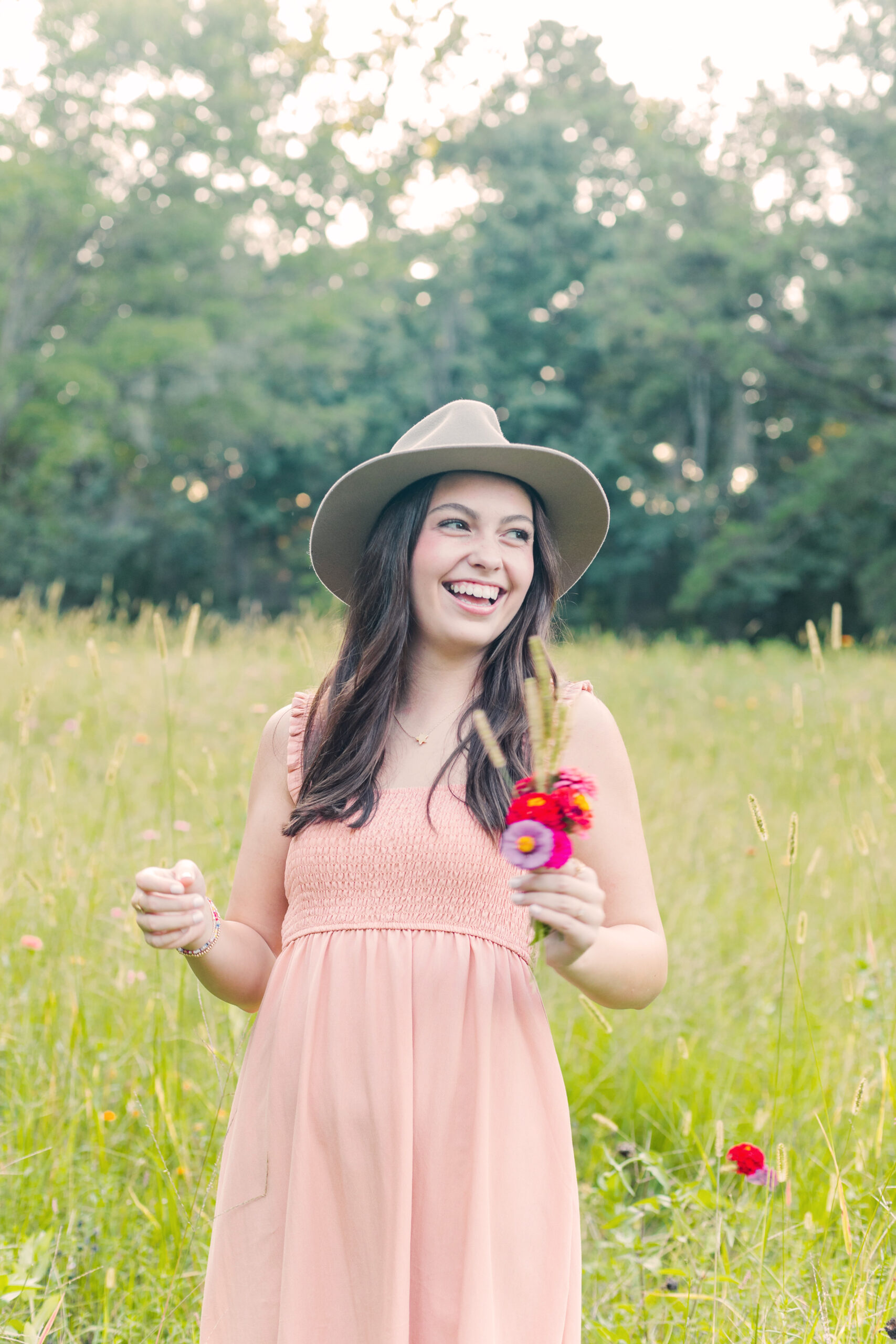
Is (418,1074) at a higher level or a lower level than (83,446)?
lower

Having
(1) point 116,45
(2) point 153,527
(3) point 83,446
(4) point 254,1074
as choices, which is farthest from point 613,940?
(2) point 153,527

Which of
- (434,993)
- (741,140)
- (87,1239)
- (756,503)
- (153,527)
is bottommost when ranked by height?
(87,1239)

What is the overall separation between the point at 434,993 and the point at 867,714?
578cm

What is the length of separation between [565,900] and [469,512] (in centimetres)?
75

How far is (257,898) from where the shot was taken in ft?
5.49

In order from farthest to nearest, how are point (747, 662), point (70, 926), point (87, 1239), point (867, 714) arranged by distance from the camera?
point (747, 662) < point (867, 714) < point (70, 926) < point (87, 1239)

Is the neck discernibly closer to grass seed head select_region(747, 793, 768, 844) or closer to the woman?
the woman

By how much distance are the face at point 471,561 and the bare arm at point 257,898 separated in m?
0.33

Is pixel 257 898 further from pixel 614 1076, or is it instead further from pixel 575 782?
pixel 614 1076

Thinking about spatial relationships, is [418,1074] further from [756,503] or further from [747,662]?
[756,503]

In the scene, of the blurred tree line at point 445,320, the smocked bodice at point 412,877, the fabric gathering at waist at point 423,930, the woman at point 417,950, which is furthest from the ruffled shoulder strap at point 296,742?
the blurred tree line at point 445,320

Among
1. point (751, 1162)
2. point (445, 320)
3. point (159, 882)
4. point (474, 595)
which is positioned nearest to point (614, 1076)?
point (751, 1162)

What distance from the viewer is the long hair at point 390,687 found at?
1540 mm

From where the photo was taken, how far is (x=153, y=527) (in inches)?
809
